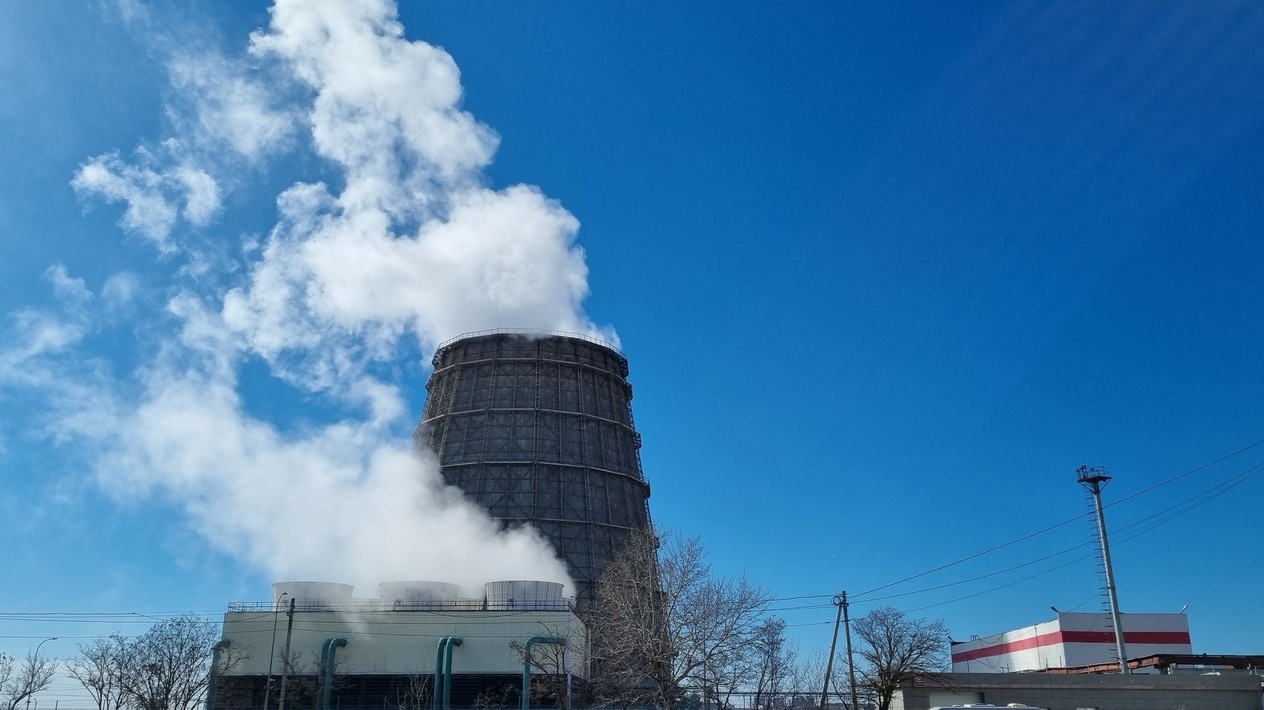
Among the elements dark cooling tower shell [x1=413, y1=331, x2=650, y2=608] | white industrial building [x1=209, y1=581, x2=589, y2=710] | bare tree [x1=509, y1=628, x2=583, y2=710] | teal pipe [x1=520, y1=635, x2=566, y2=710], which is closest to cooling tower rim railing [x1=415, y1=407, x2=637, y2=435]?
dark cooling tower shell [x1=413, y1=331, x2=650, y2=608]

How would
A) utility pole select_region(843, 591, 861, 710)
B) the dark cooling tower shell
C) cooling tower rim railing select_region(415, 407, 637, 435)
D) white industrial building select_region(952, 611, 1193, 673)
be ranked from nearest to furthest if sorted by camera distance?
utility pole select_region(843, 591, 861, 710) < the dark cooling tower shell < cooling tower rim railing select_region(415, 407, 637, 435) < white industrial building select_region(952, 611, 1193, 673)

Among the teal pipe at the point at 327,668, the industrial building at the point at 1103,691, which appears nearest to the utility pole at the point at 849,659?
the industrial building at the point at 1103,691

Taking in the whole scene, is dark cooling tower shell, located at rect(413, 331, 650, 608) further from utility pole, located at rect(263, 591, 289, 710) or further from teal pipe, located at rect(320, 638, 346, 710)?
teal pipe, located at rect(320, 638, 346, 710)

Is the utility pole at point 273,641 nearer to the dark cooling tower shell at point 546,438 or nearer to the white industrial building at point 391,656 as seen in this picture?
the white industrial building at point 391,656

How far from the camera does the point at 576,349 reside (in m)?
65.7

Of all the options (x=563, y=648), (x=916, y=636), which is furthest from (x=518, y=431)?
(x=916, y=636)

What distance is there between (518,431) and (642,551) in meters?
18.6

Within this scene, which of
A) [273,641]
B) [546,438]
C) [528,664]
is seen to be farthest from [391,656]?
[546,438]

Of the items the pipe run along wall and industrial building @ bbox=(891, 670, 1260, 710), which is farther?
the pipe run along wall

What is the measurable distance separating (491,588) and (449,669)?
20.2 feet

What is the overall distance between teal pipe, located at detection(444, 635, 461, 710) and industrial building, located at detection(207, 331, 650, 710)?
0.05 meters

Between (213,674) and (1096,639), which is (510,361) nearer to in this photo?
(213,674)

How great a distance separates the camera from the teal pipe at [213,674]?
4550 centimetres

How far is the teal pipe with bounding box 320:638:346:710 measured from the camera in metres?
44.5
